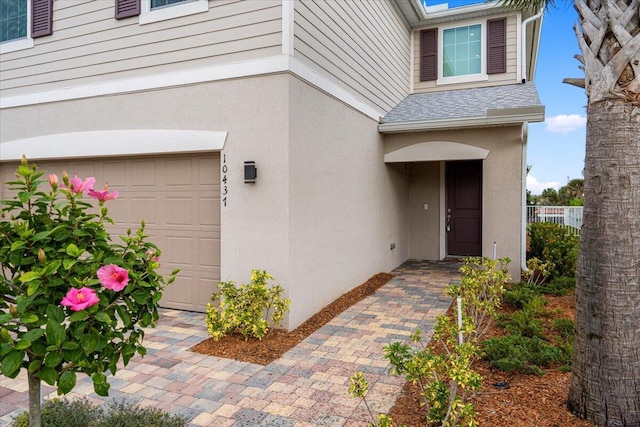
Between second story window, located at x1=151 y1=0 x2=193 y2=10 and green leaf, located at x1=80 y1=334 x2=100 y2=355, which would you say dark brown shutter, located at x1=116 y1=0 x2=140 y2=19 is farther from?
green leaf, located at x1=80 y1=334 x2=100 y2=355

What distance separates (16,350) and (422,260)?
9.73 meters

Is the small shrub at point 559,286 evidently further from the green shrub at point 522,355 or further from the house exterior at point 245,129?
the green shrub at point 522,355

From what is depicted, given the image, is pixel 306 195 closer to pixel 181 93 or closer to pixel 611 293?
pixel 181 93

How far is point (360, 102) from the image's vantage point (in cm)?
749

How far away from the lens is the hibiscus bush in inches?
73.0

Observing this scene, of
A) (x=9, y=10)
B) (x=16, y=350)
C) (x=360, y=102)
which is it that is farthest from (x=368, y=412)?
(x=9, y=10)

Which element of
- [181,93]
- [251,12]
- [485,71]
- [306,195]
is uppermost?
[485,71]

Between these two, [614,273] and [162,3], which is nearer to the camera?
[614,273]

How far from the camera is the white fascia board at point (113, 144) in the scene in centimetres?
565

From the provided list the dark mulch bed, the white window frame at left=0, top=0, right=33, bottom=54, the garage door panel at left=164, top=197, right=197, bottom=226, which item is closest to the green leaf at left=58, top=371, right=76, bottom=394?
the dark mulch bed

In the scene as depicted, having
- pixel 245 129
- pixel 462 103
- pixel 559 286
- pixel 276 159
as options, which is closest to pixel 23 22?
pixel 245 129

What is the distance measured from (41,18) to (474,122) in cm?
769

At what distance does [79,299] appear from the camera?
1.79 meters

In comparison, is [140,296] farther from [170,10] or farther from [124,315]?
[170,10]
